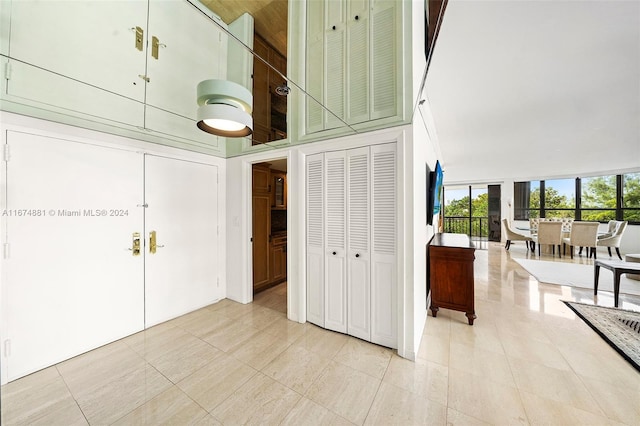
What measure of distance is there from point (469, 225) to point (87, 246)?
11.8 metres

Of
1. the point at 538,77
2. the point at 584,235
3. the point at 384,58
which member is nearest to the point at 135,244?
the point at 384,58

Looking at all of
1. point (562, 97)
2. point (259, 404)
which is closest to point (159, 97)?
point (259, 404)

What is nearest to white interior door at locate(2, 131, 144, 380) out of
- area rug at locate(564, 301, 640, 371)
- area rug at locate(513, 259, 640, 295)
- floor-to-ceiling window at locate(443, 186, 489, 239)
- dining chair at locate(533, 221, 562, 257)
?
area rug at locate(564, 301, 640, 371)

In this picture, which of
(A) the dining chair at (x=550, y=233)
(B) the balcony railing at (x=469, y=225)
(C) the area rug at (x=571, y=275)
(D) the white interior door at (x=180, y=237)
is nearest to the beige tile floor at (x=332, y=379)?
(D) the white interior door at (x=180, y=237)

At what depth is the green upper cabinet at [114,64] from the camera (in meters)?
2.05

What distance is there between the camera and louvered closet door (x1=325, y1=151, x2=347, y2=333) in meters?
2.62

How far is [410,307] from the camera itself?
220 cm

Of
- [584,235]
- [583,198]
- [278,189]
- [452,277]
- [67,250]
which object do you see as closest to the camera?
[67,250]

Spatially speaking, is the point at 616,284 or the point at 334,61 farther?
the point at 616,284

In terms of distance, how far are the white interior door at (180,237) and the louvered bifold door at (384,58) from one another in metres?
2.56

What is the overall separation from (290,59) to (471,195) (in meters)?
10.1

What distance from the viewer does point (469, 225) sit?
10.2 meters

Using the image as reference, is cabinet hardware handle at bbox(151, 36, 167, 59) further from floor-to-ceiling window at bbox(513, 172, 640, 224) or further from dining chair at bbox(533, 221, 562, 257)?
floor-to-ceiling window at bbox(513, 172, 640, 224)

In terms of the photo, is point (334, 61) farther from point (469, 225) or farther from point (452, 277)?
point (469, 225)
